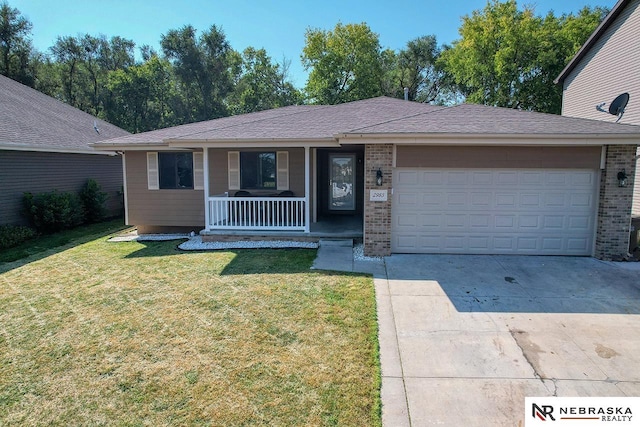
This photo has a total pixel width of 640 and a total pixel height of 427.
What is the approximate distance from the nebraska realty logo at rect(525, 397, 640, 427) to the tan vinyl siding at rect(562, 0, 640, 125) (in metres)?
11.9

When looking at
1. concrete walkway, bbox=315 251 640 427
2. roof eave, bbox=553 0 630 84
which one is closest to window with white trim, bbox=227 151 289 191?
concrete walkway, bbox=315 251 640 427

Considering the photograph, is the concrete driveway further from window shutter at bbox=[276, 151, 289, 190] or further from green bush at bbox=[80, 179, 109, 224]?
green bush at bbox=[80, 179, 109, 224]

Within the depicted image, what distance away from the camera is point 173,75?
105 ft

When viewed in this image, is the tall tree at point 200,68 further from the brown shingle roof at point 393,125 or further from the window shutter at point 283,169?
the window shutter at point 283,169

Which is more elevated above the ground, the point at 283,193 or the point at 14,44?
the point at 14,44

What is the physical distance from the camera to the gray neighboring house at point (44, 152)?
11164 mm

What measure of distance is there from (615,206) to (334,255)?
5875mm

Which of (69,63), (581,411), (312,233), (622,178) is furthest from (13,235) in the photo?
(69,63)

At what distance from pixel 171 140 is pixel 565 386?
8986 millimetres

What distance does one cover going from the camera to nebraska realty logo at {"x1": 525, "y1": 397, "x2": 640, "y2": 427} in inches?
125

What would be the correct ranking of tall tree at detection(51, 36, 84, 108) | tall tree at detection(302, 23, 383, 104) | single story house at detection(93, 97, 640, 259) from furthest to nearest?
tall tree at detection(302, 23, 383, 104), tall tree at detection(51, 36, 84, 108), single story house at detection(93, 97, 640, 259)

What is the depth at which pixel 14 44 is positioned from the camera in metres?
24.0

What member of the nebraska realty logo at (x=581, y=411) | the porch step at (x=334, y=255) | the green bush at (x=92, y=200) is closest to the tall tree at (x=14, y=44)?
the green bush at (x=92, y=200)

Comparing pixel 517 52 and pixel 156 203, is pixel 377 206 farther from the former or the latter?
pixel 517 52
